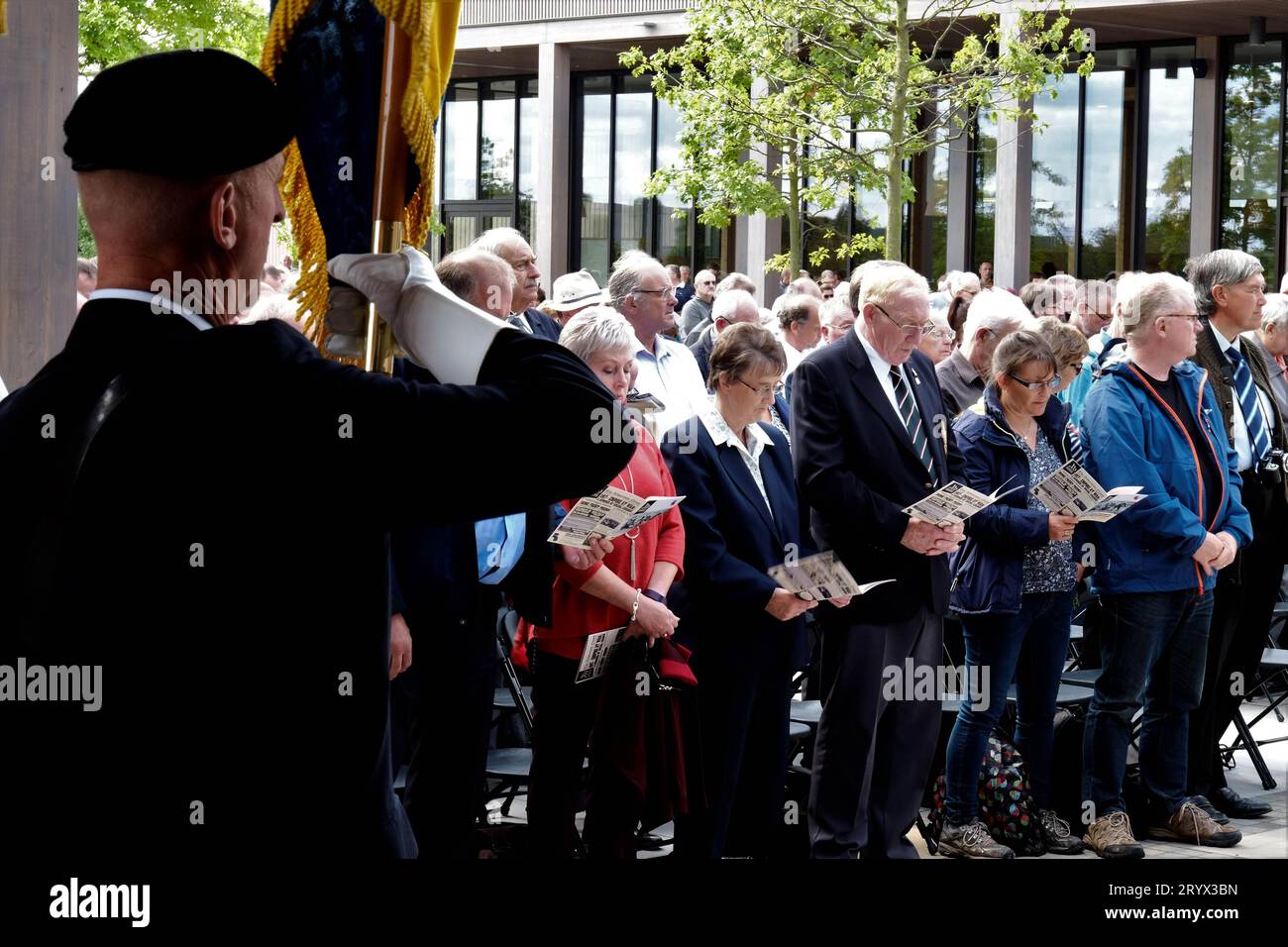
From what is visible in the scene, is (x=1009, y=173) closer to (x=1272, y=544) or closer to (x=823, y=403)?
(x=1272, y=544)

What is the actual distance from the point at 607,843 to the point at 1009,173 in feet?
73.6

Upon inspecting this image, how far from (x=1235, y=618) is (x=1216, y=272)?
1.62 metres

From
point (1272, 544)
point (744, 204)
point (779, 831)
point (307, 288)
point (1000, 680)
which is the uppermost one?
point (744, 204)

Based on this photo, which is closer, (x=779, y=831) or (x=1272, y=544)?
(x=779, y=831)

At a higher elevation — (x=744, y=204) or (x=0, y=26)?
(x=744, y=204)

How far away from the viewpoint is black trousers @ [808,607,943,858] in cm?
600

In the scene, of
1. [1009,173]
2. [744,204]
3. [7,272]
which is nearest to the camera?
[7,272]

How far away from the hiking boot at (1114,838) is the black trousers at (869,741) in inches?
42.1

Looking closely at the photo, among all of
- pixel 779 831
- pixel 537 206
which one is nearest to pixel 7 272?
pixel 779 831

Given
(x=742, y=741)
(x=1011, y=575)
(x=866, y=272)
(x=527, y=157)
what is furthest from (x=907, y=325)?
(x=527, y=157)

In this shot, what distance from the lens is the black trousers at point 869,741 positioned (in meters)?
6.00

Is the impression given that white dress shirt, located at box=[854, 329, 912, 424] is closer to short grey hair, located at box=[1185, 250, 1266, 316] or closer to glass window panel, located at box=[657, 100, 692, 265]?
short grey hair, located at box=[1185, 250, 1266, 316]

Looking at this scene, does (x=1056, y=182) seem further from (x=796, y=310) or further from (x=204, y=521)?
(x=204, y=521)

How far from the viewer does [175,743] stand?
6.33 feet
